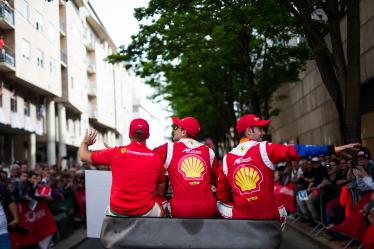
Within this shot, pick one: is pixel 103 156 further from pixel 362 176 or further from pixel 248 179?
pixel 362 176

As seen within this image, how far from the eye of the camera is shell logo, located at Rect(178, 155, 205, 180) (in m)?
5.94

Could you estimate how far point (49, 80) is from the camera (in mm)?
47031

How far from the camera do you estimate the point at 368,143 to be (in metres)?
21.3

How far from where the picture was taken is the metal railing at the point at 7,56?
120ft

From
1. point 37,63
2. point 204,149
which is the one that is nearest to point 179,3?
point 204,149

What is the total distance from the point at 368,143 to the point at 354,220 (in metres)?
10.7

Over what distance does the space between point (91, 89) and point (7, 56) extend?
35.2 meters

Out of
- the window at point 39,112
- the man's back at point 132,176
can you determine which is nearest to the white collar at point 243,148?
the man's back at point 132,176

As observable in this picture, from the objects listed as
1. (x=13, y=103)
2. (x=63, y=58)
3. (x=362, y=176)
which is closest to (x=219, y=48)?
(x=362, y=176)

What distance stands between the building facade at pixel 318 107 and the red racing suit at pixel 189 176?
1438cm

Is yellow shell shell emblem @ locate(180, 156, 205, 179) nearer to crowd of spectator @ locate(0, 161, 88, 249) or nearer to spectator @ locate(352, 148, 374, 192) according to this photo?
crowd of spectator @ locate(0, 161, 88, 249)

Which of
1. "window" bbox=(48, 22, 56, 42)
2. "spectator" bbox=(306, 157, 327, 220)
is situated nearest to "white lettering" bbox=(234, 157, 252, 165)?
"spectator" bbox=(306, 157, 327, 220)

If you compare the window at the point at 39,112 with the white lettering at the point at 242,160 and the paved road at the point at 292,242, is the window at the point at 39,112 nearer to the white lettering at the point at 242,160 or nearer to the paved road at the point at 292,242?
the paved road at the point at 292,242

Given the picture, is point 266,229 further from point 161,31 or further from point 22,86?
point 22,86
